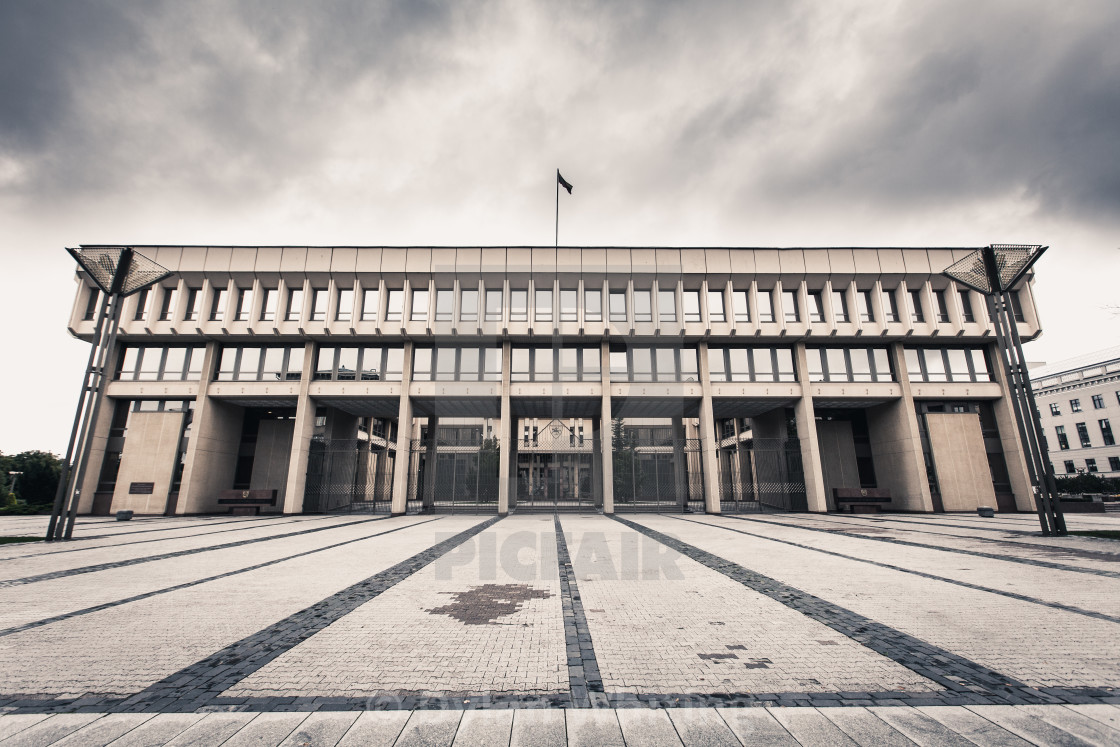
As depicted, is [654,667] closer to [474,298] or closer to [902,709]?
[902,709]

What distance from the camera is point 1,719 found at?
123 inches

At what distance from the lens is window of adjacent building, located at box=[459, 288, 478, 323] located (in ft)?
86.0

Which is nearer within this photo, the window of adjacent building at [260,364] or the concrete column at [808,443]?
the concrete column at [808,443]

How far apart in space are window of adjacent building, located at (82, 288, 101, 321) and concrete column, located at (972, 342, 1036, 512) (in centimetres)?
5079

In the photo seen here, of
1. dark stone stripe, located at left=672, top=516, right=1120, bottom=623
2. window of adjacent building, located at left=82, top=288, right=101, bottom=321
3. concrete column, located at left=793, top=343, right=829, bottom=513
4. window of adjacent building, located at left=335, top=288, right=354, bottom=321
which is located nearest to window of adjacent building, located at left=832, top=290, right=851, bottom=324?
concrete column, located at left=793, top=343, right=829, bottom=513

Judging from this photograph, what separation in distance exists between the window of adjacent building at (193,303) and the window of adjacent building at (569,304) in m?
20.6

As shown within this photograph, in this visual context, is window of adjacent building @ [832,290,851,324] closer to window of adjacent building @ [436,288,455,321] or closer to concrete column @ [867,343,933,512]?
concrete column @ [867,343,933,512]

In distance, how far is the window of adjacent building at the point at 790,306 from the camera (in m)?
26.6

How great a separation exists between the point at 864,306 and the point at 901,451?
28.5 ft

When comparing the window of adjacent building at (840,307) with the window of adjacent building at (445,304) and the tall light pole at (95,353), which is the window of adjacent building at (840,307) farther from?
the tall light pole at (95,353)

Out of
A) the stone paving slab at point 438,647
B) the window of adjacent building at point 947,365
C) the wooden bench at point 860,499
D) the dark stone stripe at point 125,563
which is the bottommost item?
the stone paving slab at point 438,647

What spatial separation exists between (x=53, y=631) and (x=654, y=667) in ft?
21.9

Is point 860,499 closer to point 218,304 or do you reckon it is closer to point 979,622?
point 979,622

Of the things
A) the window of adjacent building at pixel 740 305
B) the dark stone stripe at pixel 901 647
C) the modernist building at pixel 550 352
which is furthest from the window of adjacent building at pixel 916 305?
the dark stone stripe at pixel 901 647
